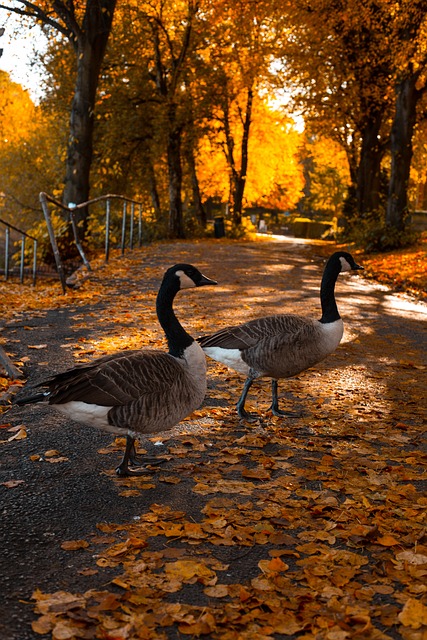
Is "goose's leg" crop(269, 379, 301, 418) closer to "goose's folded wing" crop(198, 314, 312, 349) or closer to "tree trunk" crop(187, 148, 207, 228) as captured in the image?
"goose's folded wing" crop(198, 314, 312, 349)

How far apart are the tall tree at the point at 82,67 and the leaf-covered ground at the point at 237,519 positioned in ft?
43.9

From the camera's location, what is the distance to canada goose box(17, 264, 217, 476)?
4617mm

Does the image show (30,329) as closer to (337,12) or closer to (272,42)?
(337,12)

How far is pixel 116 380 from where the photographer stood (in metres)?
4.73

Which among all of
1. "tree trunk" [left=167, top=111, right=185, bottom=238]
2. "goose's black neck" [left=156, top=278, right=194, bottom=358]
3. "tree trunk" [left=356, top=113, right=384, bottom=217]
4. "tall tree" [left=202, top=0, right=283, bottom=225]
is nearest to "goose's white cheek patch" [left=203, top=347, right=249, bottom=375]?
"goose's black neck" [left=156, top=278, right=194, bottom=358]

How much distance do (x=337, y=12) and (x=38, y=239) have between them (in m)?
13.5

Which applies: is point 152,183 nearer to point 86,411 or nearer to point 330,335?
point 330,335

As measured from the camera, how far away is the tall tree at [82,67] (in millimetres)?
20891

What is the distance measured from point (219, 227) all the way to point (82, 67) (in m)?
17.2

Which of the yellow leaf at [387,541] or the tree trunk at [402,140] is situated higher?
the tree trunk at [402,140]

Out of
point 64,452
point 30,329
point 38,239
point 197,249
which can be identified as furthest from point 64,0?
point 64,452

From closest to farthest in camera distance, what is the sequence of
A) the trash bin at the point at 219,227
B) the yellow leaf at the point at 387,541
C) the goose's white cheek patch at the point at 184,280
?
the yellow leaf at the point at 387,541, the goose's white cheek patch at the point at 184,280, the trash bin at the point at 219,227

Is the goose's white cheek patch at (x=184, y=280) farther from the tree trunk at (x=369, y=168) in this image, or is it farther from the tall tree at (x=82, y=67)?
A: the tree trunk at (x=369, y=168)

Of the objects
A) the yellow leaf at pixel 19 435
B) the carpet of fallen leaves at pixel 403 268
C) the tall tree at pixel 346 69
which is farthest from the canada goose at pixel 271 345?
the tall tree at pixel 346 69
